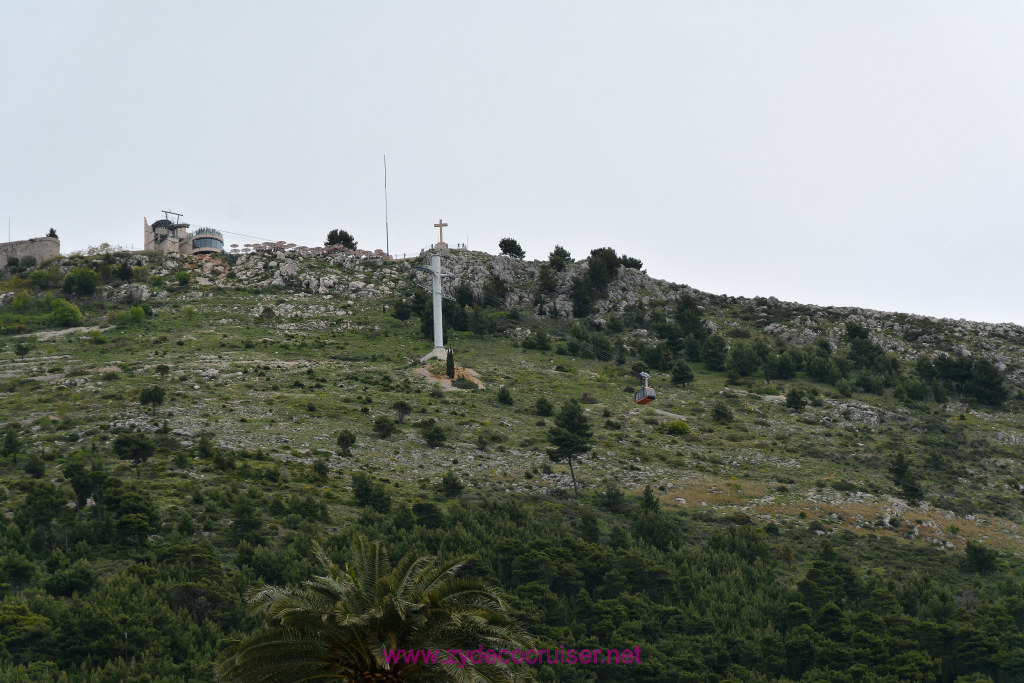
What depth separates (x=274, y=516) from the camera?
44125mm

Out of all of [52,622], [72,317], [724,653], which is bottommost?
[724,653]

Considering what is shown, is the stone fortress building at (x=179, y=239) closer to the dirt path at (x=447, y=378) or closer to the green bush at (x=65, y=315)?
the green bush at (x=65, y=315)

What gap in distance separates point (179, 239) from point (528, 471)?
258 feet

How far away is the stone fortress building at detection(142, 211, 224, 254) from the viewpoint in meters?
117

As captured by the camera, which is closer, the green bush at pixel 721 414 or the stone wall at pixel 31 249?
the green bush at pixel 721 414

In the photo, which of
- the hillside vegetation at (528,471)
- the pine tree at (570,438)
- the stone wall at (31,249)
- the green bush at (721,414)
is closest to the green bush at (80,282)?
the hillside vegetation at (528,471)

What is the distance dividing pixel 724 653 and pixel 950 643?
10216mm

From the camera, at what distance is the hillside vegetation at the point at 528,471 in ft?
124

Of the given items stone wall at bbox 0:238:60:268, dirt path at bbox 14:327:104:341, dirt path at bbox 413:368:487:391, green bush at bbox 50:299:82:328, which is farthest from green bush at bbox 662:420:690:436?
stone wall at bbox 0:238:60:268

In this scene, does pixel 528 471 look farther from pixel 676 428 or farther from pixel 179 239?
pixel 179 239

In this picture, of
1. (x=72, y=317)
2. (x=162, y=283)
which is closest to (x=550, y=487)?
(x=72, y=317)

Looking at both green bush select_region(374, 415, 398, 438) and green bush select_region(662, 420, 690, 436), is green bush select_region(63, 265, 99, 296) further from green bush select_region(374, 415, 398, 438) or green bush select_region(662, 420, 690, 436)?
green bush select_region(662, 420, 690, 436)

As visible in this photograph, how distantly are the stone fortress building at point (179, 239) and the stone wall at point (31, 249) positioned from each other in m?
11.0

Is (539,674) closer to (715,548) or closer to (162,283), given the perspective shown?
(715,548)
